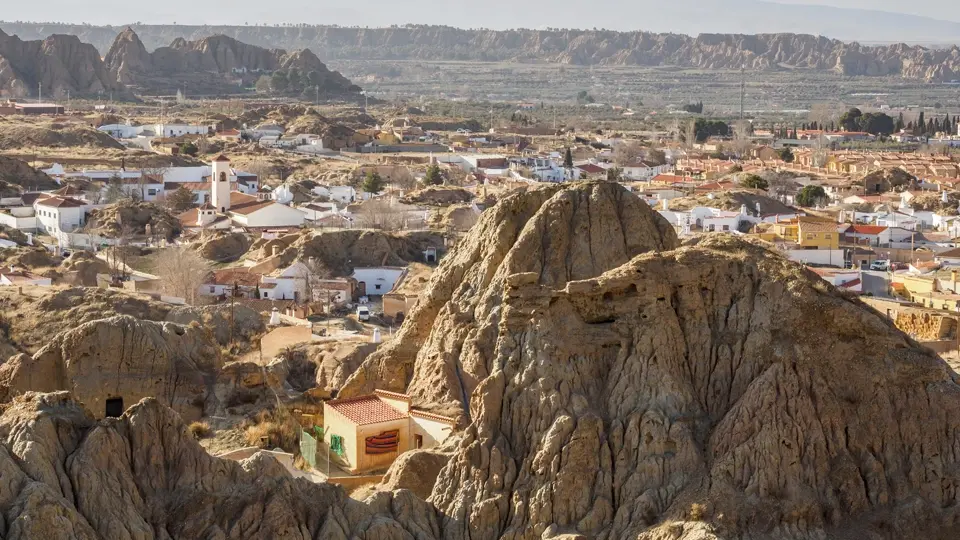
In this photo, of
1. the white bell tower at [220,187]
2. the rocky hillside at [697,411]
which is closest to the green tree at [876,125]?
the white bell tower at [220,187]

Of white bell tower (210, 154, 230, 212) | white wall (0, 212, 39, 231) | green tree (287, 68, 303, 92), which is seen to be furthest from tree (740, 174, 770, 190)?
green tree (287, 68, 303, 92)

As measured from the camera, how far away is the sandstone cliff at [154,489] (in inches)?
643

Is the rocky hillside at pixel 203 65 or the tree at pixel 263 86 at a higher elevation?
the rocky hillside at pixel 203 65

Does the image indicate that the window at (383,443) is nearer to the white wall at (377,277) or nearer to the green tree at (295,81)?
the white wall at (377,277)

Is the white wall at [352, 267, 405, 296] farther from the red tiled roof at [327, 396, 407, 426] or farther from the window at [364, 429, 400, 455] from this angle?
the window at [364, 429, 400, 455]

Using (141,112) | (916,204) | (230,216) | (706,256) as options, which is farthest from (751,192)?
(141,112)

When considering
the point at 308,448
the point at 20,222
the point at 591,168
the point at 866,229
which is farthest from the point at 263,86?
the point at 308,448

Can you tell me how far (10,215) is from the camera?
6281 cm

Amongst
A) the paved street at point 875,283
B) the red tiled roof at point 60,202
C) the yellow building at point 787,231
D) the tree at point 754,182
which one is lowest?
the red tiled roof at point 60,202

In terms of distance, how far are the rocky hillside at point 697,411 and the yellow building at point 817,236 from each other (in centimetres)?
3425

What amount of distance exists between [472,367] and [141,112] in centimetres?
11304

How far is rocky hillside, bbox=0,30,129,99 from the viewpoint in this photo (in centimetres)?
14500

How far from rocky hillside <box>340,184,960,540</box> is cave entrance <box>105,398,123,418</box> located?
5.07 m

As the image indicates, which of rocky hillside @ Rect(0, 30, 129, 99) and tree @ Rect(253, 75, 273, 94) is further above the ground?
rocky hillside @ Rect(0, 30, 129, 99)
